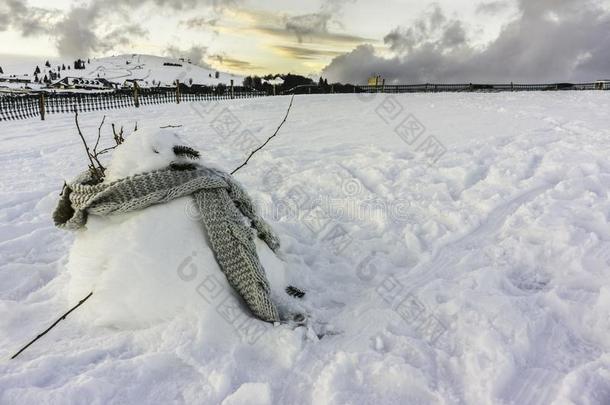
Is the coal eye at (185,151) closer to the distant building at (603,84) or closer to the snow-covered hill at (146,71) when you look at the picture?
the distant building at (603,84)

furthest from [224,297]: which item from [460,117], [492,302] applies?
[460,117]

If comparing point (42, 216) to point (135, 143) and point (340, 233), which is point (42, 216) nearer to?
point (135, 143)

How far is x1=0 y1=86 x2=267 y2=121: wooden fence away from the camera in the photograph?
704 inches

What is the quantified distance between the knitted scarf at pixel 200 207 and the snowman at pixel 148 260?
0.19 ft

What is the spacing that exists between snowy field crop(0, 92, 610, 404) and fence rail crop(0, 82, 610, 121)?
1403 centimetres

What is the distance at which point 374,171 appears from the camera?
19.6 feet

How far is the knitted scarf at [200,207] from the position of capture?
246cm

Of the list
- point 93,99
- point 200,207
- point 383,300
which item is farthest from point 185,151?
point 93,99

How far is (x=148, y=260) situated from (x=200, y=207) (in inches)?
18.3

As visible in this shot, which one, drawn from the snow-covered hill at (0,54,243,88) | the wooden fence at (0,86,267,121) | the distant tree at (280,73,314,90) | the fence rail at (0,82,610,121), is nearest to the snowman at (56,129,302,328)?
the wooden fence at (0,86,267,121)

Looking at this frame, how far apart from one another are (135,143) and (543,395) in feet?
9.38

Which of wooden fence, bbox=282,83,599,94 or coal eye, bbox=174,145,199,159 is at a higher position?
wooden fence, bbox=282,83,599,94

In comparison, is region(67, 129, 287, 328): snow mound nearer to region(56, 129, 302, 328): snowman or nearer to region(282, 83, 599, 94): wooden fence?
region(56, 129, 302, 328): snowman

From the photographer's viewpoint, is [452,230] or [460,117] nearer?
[452,230]
